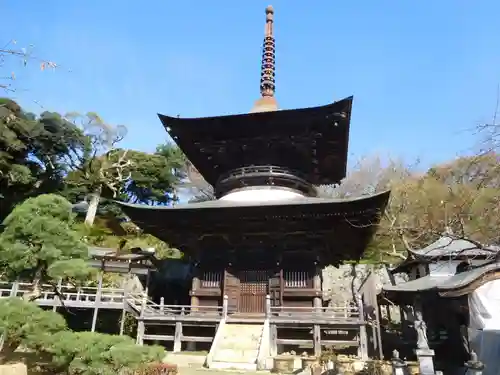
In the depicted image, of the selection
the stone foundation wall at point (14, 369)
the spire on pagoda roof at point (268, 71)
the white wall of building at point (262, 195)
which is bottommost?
the stone foundation wall at point (14, 369)

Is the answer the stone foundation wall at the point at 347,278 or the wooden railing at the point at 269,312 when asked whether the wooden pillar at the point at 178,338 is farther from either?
the stone foundation wall at the point at 347,278

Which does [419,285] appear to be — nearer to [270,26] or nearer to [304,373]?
[304,373]

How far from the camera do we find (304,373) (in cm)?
1225

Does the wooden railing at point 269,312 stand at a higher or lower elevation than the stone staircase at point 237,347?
higher

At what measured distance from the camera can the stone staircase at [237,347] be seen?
13195 mm

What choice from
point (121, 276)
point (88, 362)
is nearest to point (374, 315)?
point (88, 362)

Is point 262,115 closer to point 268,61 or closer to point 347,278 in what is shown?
point 268,61

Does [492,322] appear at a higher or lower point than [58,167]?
lower

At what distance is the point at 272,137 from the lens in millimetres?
18500

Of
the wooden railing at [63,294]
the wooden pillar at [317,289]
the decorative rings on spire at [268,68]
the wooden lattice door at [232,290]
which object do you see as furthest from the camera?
the decorative rings on spire at [268,68]

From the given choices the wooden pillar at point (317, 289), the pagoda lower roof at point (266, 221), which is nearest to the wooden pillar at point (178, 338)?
the pagoda lower roof at point (266, 221)

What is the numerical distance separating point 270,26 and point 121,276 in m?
18.7

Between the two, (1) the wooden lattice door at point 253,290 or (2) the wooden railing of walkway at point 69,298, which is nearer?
(1) the wooden lattice door at point 253,290

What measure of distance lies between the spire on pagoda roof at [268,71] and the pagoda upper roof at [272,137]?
122 inches
